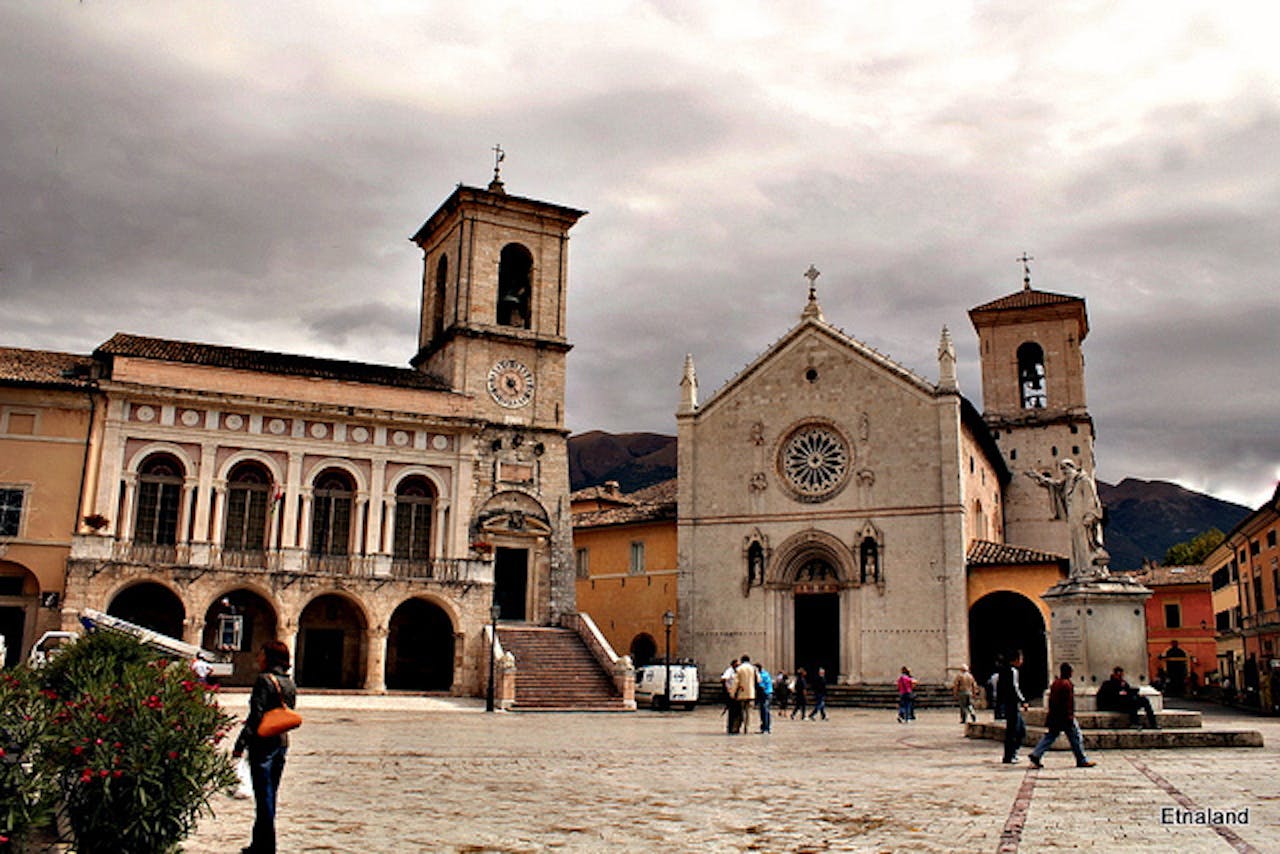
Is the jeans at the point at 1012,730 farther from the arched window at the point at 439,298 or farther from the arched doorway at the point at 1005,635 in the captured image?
the arched window at the point at 439,298

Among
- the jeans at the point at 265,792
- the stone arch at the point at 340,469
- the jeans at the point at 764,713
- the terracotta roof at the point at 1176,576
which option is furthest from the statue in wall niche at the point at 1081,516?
the terracotta roof at the point at 1176,576

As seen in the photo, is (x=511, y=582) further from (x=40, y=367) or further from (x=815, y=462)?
(x=40, y=367)

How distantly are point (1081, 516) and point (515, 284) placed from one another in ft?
90.0

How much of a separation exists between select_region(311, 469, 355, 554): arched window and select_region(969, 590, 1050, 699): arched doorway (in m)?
20.9

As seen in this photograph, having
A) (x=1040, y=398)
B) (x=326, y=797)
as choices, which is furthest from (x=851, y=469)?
(x=326, y=797)

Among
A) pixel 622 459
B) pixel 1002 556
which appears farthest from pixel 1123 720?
pixel 622 459

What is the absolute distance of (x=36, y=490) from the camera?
31.9 meters

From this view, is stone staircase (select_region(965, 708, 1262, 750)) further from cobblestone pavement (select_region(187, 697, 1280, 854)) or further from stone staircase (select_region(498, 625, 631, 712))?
stone staircase (select_region(498, 625, 631, 712))

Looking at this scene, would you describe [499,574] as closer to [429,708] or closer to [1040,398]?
[429,708]

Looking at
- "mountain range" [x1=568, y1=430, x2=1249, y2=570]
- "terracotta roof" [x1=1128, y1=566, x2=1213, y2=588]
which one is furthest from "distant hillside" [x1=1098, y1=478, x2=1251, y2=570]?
"terracotta roof" [x1=1128, y1=566, x2=1213, y2=588]

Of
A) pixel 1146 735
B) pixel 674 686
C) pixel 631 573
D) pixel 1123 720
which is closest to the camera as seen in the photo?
pixel 1146 735

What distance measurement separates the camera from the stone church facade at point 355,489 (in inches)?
1299

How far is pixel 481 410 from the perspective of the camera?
38.9m

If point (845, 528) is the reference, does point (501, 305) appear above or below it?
above
